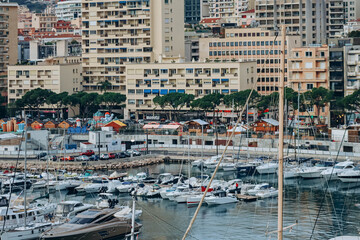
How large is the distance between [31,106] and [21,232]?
1877 inches

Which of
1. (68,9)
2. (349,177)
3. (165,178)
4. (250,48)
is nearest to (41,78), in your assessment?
(250,48)

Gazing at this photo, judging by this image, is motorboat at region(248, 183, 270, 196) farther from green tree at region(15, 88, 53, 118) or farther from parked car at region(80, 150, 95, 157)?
green tree at region(15, 88, 53, 118)

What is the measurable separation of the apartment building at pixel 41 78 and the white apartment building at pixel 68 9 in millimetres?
96708

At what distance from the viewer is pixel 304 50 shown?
73188 mm

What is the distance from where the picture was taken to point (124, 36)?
275ft

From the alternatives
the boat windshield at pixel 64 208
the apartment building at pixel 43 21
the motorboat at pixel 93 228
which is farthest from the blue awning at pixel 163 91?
the apartment building at pixel 43 21

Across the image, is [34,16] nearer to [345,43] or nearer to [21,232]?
[345,43]

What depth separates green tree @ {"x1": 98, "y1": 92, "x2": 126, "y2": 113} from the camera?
258 ft

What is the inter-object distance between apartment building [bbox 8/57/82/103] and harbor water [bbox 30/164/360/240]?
121 ft

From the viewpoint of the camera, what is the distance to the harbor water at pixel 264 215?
116 ft

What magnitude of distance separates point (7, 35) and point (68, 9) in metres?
89.8

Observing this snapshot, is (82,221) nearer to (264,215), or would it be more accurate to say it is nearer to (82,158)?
(264,215)

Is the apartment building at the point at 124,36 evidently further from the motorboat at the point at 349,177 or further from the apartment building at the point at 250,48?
the motorboat at the point at 349,177

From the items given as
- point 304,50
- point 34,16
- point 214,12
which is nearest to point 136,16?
point 304,50
